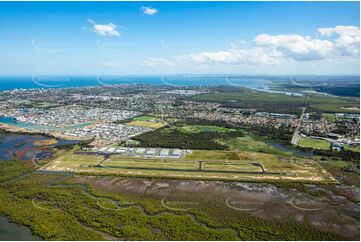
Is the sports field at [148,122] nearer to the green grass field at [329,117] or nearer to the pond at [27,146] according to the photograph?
the pond at [27,146]

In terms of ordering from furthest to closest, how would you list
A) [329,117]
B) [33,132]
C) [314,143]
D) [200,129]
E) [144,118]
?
1. [329,117]
2. [144,118]
3. [200,129]
4. [33,132]
5. [314,143]

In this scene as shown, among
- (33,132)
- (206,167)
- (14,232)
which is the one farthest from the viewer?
(33,132)

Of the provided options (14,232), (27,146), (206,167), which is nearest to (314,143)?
(206,167)

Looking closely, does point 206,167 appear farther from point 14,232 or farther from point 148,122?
point 148,122

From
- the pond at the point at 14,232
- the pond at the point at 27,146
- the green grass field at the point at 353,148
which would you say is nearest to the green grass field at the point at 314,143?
the green grass field at the point at 353,148

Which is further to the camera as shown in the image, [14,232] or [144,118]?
[144,118]

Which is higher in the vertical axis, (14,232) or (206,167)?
(206,167)

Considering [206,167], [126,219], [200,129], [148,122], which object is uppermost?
[148,122]

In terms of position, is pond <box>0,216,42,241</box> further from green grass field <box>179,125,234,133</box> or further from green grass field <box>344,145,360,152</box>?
green grass field <box>344,145,360,152</box>

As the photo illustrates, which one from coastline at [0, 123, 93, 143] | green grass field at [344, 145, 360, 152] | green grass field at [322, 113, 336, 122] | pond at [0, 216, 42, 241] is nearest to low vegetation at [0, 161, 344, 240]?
pond at [0, 216, 42, 241]
